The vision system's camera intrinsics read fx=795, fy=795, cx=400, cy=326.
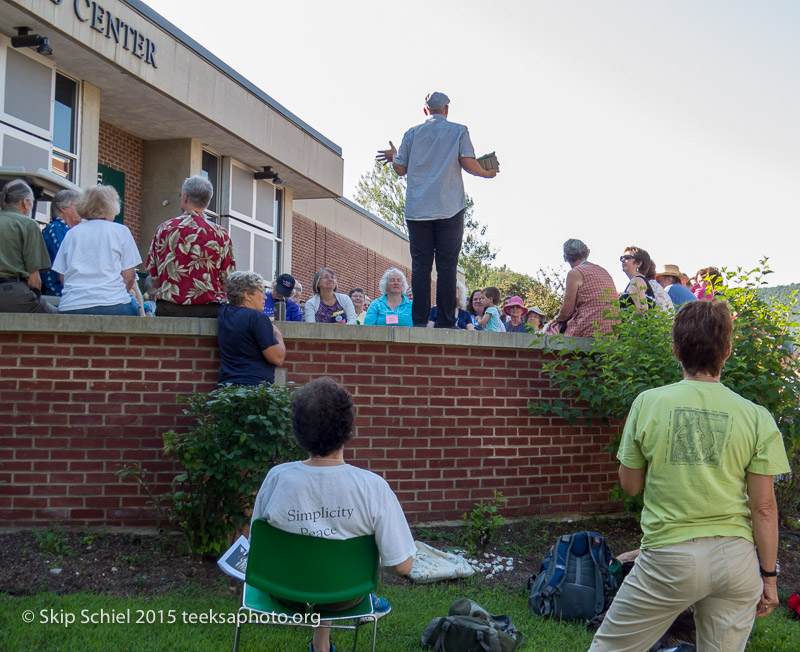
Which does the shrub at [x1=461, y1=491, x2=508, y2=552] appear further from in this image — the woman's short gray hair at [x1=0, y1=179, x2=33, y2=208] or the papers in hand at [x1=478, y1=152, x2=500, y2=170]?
the woman's short gray hair at [x1=0, y1=179, x2=33, y2=208]

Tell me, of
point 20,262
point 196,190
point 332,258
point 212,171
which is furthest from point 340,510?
point 332,258

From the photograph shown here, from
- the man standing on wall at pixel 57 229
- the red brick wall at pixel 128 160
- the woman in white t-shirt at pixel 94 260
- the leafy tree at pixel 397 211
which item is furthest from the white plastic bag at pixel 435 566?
the leafy tree at pixel 397 211

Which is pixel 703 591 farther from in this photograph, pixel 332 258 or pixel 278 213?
pixel 332 258

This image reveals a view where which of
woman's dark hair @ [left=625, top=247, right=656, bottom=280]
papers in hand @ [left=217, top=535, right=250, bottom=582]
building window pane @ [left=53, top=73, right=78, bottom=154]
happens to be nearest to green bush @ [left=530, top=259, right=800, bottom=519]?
woman's dark hair @ [left=625, top=247, right=656, bottom=280]

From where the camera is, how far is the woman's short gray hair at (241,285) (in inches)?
223

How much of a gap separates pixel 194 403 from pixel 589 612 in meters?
2.88

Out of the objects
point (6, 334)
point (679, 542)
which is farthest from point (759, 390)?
point (6, 334)

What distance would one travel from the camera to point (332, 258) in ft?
77.5

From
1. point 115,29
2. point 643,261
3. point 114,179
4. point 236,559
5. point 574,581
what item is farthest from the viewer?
point 114,179

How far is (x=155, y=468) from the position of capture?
5801mm

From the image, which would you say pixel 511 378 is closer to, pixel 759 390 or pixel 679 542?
pixel 759 390

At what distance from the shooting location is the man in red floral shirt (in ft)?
19.5

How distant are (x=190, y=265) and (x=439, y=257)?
7.39 ft

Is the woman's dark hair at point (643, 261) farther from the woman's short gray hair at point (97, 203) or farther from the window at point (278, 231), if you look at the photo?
the window at point (278, 231)
